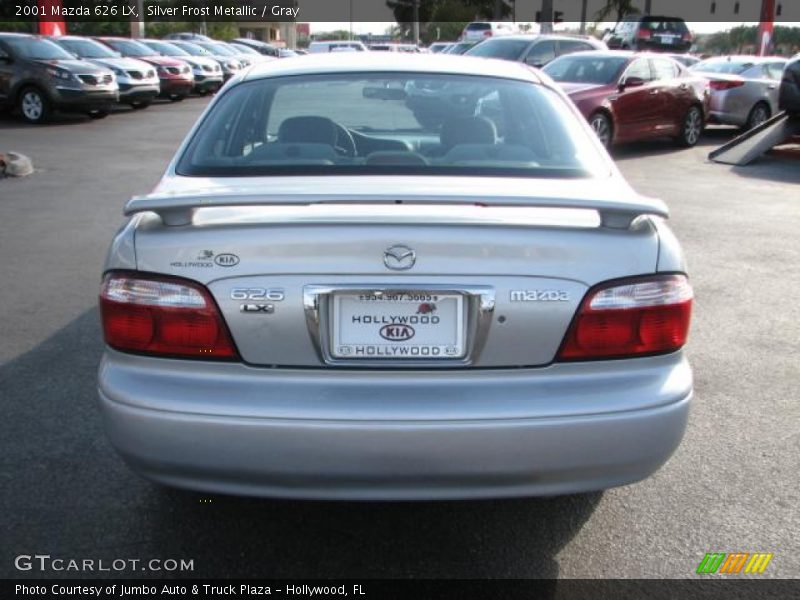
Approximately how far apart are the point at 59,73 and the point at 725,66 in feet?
42.9

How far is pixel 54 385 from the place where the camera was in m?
4.34

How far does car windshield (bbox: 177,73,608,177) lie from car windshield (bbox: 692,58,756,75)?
580 inches

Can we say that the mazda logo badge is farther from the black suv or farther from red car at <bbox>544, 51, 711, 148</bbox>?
the black suv


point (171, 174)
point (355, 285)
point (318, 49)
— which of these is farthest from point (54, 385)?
point (318, 49)

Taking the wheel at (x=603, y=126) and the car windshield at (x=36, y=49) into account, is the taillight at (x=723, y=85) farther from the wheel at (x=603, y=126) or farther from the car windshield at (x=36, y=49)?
the car windshield at (x=36, y=49)

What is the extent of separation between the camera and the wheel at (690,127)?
14.9 meters

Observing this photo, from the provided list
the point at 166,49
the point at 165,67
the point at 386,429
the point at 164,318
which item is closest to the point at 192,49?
the point at 166,49

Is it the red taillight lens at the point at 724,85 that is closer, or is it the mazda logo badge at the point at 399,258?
the mazda logo badge at the point at 399,258

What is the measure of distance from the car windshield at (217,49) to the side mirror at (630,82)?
19507mm

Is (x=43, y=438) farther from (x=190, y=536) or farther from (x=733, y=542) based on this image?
(x=733, y=542)

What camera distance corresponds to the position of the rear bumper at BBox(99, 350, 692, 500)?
246 cm

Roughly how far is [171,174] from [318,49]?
32.5 meters

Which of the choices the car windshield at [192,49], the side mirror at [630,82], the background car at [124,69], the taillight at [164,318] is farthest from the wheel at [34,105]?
the taillight at [164,318]

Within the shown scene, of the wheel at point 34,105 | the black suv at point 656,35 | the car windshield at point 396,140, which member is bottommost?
the wheel at point 34,105
